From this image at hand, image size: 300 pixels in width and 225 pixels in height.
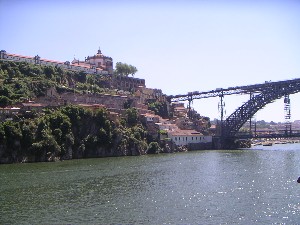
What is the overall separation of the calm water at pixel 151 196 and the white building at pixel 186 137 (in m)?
28.1

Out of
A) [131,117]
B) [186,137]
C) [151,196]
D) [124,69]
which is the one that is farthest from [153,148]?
[151,196]

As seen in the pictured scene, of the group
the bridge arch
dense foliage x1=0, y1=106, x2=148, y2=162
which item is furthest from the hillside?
the bridge arch

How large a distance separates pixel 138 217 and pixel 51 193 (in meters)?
7.50

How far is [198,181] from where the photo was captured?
26.5m

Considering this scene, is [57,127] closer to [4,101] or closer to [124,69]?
[4,101]

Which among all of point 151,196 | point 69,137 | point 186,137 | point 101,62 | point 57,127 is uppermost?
point 101,62

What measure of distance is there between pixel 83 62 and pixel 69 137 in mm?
42086

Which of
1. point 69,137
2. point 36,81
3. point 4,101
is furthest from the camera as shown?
point 36,81

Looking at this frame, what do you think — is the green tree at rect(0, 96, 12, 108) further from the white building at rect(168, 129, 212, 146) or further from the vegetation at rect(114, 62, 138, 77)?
the vegetation at rect(114, 62, 138, 77)

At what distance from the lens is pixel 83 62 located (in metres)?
83.5

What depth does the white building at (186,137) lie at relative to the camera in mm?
60763

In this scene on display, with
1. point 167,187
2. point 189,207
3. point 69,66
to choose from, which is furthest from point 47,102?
point 189,207

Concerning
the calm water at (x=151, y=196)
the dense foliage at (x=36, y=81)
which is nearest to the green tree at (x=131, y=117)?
the dense foliage at (x=36, y=81)

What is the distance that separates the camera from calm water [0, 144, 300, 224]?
1672cm
